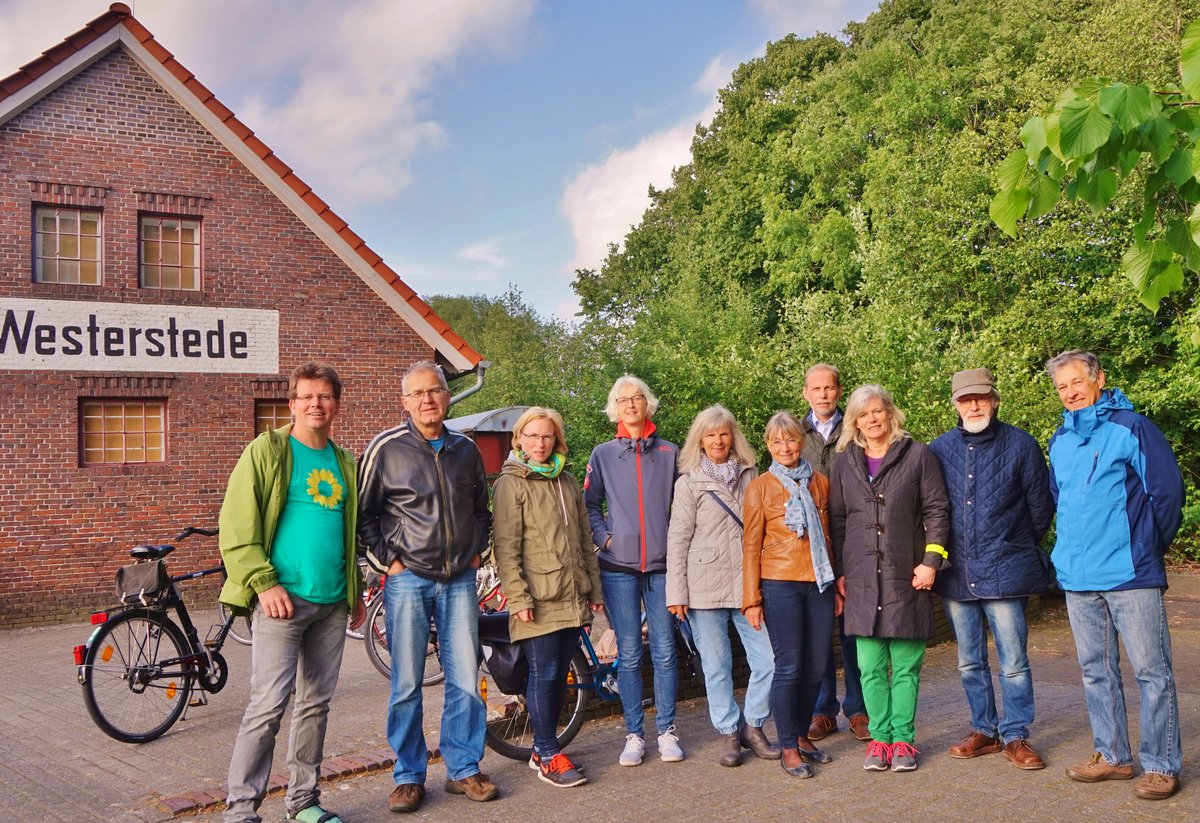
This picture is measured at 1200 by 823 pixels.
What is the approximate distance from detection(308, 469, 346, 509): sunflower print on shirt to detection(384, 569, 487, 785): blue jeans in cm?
55

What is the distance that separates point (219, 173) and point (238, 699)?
9.27m

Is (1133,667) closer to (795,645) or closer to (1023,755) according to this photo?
(1023,755)

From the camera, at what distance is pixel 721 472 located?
557 centimetres

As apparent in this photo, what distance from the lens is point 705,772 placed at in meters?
5.30

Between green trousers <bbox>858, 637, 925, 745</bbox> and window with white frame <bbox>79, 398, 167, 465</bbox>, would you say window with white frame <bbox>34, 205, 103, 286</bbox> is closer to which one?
window with white frame <bbox>79, 398, 167, 465</bbox>

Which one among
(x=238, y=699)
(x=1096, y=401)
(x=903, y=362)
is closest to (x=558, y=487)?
(x=1096, y=401)

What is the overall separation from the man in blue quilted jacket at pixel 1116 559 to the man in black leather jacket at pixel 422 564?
9.84 feet

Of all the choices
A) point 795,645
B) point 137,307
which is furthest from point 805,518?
point 137,307

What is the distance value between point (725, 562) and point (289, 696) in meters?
2.32

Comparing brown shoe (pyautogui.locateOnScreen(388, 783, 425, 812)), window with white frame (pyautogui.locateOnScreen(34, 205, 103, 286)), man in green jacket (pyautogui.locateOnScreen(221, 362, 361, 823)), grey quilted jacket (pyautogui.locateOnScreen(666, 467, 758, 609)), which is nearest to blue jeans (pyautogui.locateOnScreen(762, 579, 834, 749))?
grey quilted jacket (pyautogui.locateOnScreen(666, 467, 758, 609))

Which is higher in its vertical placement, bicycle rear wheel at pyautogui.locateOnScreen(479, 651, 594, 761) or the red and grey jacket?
the red and grey jacket

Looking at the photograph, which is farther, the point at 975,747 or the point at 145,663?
the point at 145,663

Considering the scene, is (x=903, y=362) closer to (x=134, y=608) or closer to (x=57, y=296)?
(x=134, y=608)

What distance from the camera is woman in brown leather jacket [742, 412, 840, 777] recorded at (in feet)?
17.3
